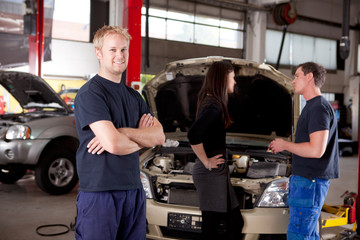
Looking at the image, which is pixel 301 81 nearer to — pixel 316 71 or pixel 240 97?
pixel 316 71

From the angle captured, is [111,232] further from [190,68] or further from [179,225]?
[190,68]

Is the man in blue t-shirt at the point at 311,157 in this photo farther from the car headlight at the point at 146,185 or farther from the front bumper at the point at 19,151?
the front bumper at the point at 19,151

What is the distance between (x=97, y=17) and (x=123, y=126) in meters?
13.9

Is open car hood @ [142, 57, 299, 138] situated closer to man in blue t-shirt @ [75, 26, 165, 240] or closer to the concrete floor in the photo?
the concrete floor

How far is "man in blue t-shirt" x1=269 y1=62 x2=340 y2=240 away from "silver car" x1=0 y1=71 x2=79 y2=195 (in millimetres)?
3784

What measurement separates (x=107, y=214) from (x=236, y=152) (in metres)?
1.94

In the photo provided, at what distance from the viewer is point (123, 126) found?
1.98 m

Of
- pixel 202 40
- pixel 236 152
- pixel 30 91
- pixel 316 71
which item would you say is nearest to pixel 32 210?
pixel 30 91

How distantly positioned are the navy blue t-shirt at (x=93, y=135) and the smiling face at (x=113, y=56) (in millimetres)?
48

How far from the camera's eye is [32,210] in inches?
193

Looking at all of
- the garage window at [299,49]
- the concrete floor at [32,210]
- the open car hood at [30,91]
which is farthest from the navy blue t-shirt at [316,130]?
the garage window at [299,49]

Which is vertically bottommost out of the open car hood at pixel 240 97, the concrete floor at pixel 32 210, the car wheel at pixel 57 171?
the concrete floor at pixel 32 210

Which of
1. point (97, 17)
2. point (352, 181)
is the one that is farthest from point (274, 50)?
point (352, 181)

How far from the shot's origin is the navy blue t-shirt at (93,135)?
1.86 metres
